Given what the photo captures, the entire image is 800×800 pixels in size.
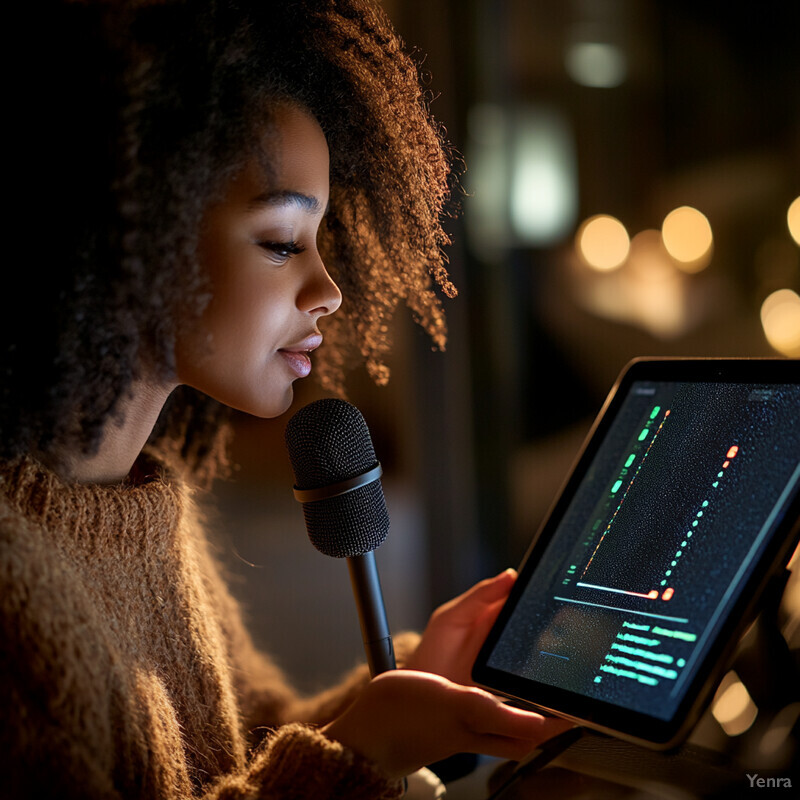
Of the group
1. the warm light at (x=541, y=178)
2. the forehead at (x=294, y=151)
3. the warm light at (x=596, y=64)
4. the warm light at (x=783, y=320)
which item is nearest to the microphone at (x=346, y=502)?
the forehead at (x=294, y=151)

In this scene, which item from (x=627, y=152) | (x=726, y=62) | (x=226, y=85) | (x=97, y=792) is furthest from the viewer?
(x=627, y=152)

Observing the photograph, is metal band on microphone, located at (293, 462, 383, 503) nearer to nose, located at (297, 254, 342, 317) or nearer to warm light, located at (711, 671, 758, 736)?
nose, located at (297, 254, 342, 317)

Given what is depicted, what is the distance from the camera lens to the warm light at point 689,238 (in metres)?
2.14

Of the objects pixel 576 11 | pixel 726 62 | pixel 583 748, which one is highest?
pixel 576 11

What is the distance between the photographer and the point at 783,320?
197 cm

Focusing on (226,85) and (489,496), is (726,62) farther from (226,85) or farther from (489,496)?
(226,85)

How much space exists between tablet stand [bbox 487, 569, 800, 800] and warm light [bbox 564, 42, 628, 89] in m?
2.03

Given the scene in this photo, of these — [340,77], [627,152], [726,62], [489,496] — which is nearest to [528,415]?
[489,496]

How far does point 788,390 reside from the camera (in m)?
0.52

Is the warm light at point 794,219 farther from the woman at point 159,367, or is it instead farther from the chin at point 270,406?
the chin at point 270,406

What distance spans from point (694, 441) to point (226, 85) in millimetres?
506

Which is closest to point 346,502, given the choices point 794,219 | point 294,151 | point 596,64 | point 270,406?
point 270,406

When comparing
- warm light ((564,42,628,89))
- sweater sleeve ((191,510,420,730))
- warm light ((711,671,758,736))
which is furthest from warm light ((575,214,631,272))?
→ warm light ((711,671,758,736))

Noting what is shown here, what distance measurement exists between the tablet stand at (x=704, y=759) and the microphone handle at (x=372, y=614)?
0.15 m
